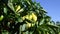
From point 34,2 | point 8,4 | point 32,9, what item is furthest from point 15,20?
point 34,2

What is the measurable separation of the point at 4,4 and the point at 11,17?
0.30 meters

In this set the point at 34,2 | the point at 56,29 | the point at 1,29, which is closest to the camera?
the point at 1,29

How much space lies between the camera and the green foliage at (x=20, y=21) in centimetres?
344

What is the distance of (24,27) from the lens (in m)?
3.43

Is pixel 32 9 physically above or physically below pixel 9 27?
above

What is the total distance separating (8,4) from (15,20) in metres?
0.29

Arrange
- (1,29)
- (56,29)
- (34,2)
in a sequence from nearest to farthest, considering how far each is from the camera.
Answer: (1,29) → (56,29) → (34,2)

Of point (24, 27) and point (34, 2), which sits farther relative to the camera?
point (34, 2)

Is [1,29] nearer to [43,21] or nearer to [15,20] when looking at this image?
[15,20]

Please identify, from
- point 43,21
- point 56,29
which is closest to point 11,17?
point 43,21

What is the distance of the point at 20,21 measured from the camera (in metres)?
3.41

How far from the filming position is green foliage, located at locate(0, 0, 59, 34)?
344 centimetres

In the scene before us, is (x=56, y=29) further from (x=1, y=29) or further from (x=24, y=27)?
(x=1, y=29)

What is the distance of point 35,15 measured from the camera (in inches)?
145
